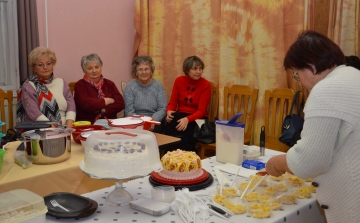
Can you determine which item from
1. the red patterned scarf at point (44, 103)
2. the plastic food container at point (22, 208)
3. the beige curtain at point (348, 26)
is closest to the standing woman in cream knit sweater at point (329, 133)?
the plastic food container at point (22, 208)

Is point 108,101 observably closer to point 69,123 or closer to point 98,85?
point 98,85

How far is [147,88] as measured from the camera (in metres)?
4.01

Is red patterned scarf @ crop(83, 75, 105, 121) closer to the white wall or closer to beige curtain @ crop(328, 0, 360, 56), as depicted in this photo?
the white wall

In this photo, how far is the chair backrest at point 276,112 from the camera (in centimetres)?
342

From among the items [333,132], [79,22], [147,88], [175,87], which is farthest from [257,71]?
[333,132]

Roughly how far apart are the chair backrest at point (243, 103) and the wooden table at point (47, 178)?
1928mm

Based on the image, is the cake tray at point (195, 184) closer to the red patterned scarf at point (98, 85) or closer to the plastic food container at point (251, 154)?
the plastic food container at point (251, 154)

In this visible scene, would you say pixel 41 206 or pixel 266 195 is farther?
pixel 266 195

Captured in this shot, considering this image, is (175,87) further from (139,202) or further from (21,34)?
(139,202)

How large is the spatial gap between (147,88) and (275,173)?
2.62 metres

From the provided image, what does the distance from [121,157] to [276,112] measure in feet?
8.09

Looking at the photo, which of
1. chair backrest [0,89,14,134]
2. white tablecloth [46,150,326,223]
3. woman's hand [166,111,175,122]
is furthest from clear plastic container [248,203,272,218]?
chair backrest [0,89,14,134]

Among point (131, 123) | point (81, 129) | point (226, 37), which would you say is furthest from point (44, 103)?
point (226, 37)

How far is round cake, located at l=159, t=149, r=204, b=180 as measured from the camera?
1649 millimetres
